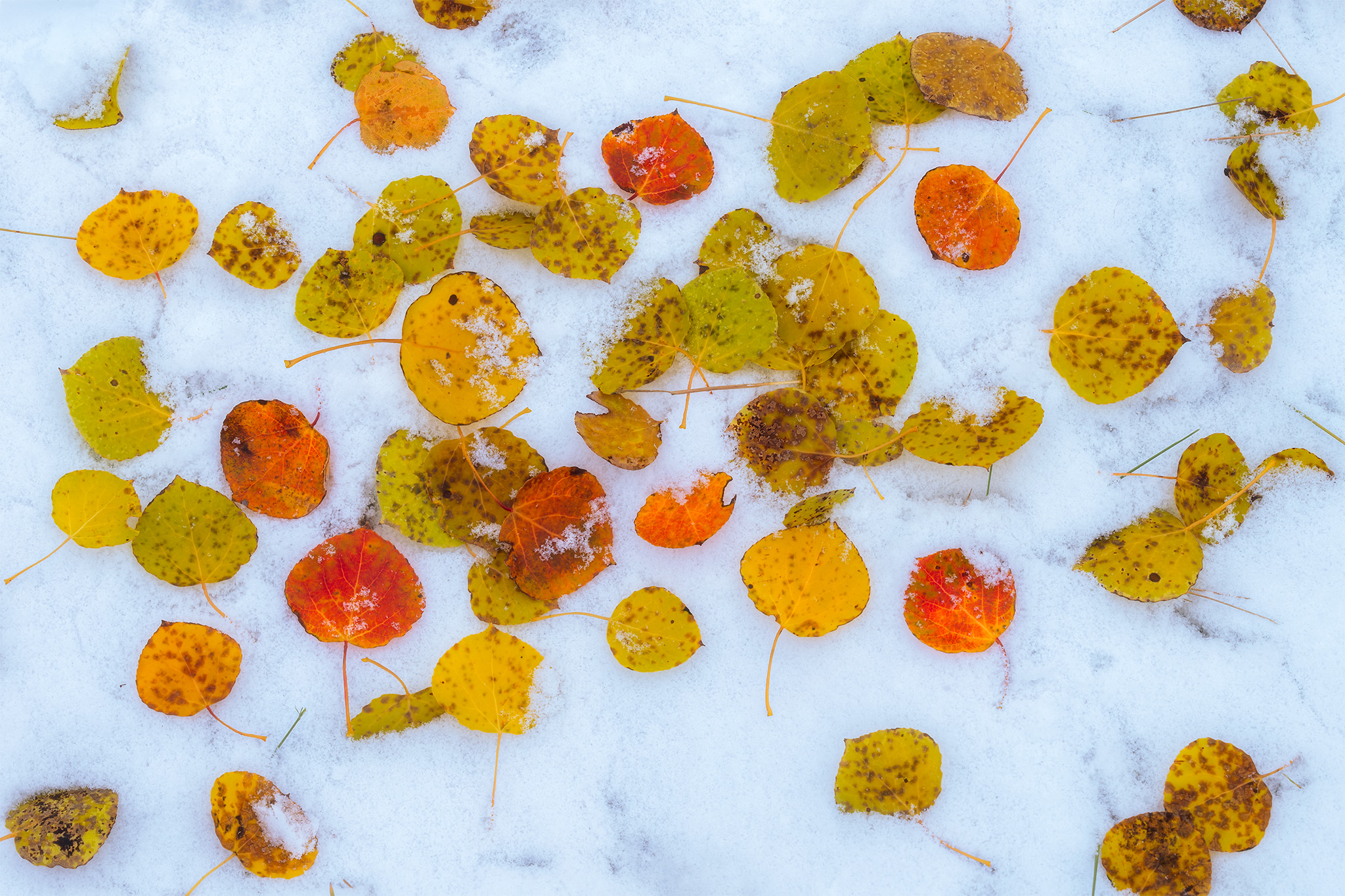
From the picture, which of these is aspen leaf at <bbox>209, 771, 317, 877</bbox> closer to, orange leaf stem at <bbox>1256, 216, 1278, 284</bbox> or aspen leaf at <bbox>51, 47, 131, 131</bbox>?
aspen leaf at <bbox>51, 47, 131, 131</bbox>

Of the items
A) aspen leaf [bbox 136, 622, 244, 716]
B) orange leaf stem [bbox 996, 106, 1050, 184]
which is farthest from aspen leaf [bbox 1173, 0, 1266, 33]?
aspen leaf [bbox 136, 622, 244, 716]

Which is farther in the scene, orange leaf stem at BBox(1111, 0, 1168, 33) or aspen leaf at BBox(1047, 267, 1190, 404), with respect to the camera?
orange leaf stem at BBox(1111, 0, 1168, 33)

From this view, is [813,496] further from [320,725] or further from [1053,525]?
[320,725]

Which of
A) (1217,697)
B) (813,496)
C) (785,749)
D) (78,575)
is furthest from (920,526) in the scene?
(78,575)

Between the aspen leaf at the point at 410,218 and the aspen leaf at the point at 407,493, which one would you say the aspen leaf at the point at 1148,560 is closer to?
the aspen leaf at the point at 407,493

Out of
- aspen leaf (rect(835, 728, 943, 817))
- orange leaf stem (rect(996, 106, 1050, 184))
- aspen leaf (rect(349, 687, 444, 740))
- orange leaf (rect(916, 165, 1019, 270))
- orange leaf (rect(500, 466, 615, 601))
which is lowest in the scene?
aspen leaf (rect(349, 687, 444, 740))

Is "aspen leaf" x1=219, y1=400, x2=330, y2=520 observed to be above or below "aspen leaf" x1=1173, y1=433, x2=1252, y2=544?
below
